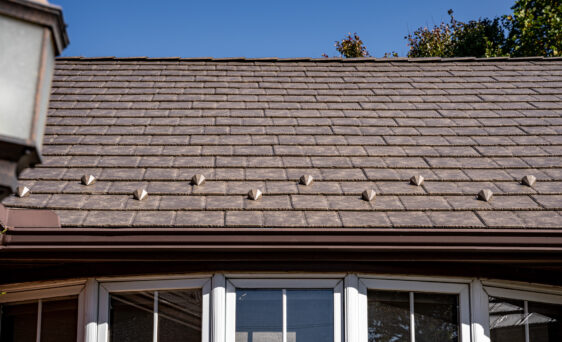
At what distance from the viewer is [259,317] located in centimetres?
394

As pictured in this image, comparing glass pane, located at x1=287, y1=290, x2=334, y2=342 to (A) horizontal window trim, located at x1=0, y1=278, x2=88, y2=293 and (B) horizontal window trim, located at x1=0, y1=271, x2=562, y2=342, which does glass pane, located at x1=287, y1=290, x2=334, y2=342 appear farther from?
(A) horizontal window trim, located at x1=0, y1=278, x2=88, y2=293

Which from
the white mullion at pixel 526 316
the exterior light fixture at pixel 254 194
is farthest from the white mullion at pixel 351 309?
the white mullion at pixel 526 316

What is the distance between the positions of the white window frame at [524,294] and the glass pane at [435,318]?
0.23 m

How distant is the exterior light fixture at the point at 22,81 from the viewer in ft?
5.42

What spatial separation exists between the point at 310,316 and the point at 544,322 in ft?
4.95

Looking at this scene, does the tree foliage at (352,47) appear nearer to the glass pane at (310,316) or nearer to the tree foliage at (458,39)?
the tree foliage at (458,39)

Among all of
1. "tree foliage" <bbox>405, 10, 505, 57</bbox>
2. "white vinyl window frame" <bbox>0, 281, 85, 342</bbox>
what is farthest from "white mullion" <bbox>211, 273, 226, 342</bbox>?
"tree foliage" <bbox>405, 10, 505, 57</bbox>

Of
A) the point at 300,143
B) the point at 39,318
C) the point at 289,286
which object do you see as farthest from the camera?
the point at 300,143

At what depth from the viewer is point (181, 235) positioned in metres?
3.88

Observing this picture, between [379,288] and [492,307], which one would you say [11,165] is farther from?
[492,307]

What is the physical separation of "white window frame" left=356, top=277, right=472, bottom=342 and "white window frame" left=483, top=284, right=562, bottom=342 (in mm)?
147

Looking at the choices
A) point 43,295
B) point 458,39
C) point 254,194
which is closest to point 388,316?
point 254,194

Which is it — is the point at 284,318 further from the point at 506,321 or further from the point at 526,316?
the point at 526,316

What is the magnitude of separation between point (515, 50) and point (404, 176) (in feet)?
41.8
